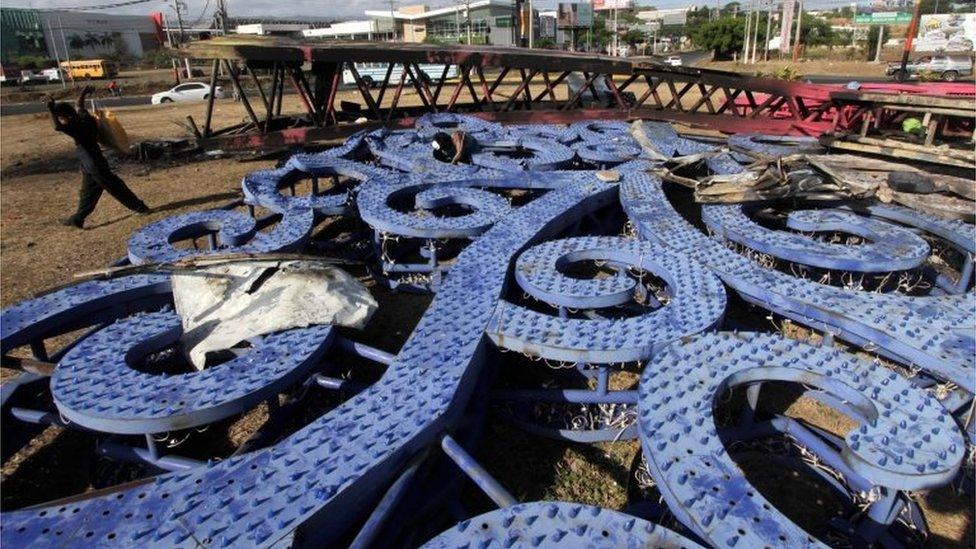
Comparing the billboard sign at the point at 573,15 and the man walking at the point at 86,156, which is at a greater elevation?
the billboard sign at the point at 573,15

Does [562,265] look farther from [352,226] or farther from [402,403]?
[352,226]

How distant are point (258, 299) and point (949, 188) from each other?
6943 millimetres

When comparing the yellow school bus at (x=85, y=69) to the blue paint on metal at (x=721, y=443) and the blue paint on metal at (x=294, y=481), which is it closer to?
the blue paint on metal at (x=294, y=481)

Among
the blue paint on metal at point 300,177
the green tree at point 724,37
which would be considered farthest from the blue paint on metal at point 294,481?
the green tree at point 724,37

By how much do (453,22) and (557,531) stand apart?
287 feet

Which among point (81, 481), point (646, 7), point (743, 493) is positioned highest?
point (646, 7)

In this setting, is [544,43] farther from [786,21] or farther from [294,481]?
[294,481]

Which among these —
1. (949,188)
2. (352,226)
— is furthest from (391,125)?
(949,188)

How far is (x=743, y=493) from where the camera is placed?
86.5 inches

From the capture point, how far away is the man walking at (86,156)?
819 cm

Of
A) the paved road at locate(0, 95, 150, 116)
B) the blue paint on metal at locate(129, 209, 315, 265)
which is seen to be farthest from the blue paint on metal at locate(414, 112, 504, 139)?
the paved road at locate(0, 95, 150, 116)

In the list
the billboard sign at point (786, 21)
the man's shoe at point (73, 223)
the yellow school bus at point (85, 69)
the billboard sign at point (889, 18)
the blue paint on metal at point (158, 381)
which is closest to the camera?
the blue paint on metal at point (158, 381)

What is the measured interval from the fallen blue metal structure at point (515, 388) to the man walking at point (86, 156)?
387 cm

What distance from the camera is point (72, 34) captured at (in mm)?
71500
